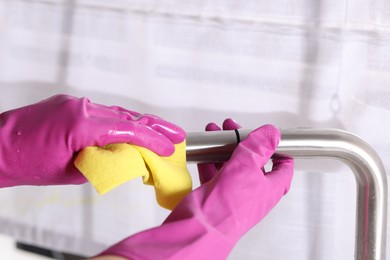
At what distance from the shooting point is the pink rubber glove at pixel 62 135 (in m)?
0.55

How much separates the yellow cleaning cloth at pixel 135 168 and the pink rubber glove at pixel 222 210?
3 cm

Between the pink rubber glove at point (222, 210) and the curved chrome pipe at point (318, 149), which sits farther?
the curved chrome pipe at point (318, 149)

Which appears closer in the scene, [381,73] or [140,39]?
[381,73]

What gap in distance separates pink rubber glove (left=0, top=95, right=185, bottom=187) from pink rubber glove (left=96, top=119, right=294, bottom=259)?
6cm

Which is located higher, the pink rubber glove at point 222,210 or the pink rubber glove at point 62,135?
the pink rubber glove at point 62,135

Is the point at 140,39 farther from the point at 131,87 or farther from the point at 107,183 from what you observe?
the point at 107,183

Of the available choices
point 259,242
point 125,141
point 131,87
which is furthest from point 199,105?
point 125,141

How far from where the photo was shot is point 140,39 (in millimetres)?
979

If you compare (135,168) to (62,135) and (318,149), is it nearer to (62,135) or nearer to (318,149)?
(62,135)

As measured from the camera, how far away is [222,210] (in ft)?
1.77

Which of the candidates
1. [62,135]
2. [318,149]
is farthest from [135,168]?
[318,149]

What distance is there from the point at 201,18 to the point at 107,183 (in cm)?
45

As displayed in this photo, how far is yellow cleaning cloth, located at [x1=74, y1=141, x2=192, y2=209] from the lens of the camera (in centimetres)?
53

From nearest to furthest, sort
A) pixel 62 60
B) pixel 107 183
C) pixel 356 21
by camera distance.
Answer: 1. pixel 107 183
2. pixel 356 21
3. pixel 62 60
